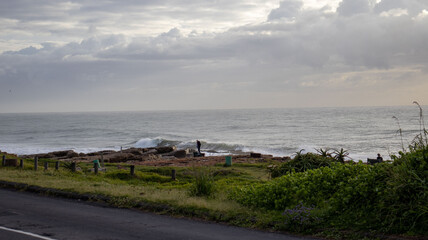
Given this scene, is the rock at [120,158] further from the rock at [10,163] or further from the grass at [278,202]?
the grass at [278,202]

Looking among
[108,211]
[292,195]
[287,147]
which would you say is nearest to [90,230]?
[108,211]

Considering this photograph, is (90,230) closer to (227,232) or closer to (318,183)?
(227,232)

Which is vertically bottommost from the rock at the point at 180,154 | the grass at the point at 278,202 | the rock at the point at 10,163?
the rock at the point at 180,154

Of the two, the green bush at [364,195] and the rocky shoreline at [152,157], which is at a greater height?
the green bush at [364,195]

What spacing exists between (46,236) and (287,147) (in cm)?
5980

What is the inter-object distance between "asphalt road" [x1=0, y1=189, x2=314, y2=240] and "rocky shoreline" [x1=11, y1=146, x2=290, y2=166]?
2665cm

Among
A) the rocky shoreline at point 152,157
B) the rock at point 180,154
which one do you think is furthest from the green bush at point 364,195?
the rock at point 180,154

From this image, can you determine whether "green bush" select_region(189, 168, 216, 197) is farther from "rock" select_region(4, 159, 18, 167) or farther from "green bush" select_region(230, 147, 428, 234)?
"rock" select_region(4, 159, 18, 167)

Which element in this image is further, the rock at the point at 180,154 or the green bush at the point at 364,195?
the rock at the point at 180,154

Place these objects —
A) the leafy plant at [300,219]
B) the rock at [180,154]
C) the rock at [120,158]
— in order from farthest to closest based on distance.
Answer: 1. the rock at [180,154]
2. the rock at [120,158]
3. the leafy plant at [300,219]

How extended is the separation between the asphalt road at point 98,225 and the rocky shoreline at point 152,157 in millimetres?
26646

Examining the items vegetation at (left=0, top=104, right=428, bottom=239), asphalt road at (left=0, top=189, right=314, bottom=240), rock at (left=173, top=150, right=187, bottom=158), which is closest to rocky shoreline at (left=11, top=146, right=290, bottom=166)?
rock at (left=173, top=150, right=187, bottom=158)

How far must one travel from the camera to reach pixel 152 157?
4903cm

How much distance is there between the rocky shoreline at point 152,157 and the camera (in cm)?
4145
